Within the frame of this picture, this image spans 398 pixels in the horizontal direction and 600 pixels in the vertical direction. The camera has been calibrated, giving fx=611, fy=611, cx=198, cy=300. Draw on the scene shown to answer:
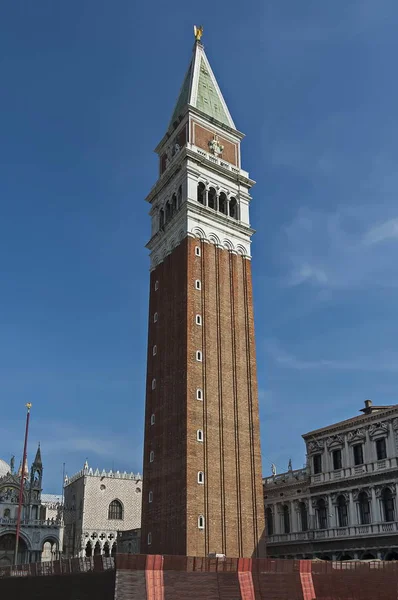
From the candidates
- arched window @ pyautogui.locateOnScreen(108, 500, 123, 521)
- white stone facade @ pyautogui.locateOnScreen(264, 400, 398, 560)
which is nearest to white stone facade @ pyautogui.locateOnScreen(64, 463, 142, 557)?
arched window @ pyautogui.locateOnScreen(108, 500, 123, 521)

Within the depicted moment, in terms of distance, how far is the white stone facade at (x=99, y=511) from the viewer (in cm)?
7369

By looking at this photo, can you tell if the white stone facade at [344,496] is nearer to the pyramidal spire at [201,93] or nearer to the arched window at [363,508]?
the arched window at [363,508]

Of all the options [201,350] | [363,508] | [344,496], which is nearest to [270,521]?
[344,496]

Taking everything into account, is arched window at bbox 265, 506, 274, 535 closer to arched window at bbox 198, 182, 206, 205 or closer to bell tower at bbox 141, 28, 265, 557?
bell tower at bbox 141, 28, 265, 557

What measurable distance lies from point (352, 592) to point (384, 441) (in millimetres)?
19251

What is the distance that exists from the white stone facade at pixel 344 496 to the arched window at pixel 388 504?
0.06 m

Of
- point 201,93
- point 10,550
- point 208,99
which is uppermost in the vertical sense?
point 201,93

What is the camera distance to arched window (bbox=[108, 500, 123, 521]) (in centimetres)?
7656

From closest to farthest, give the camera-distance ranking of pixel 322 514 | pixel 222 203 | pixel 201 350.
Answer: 1. pixel 201 350
2. pixel 322 514
3. pixel 222 203

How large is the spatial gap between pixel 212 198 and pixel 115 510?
139 ft

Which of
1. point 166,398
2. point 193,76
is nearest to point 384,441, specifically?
point 166,398

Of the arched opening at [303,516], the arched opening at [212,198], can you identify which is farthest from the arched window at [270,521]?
the arched opening at [212,198]

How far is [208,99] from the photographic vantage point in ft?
211

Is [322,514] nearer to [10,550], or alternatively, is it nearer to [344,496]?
[344,496]
